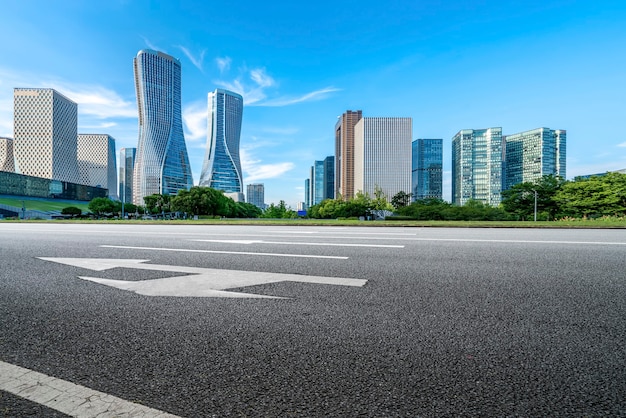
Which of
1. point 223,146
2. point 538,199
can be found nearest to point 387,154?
point 223,146

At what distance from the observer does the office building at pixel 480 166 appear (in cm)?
15775

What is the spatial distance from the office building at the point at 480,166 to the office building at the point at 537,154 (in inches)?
298

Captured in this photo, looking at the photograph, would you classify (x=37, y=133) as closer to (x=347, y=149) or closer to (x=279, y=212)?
(x=279, y=212)

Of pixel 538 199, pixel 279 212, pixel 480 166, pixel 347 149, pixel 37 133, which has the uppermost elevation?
pixel 347 149

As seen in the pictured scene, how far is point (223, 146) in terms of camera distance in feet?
552

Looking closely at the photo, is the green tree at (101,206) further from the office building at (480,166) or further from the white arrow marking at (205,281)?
the office building at (480,166)

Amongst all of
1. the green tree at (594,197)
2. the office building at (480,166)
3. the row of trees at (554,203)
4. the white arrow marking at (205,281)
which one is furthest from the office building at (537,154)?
the white arrow marking at (205,281)

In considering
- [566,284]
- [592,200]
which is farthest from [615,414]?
[592,200]

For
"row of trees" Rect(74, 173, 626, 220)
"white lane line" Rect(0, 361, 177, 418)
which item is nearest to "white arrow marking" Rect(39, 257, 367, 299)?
"white lane line" Rect(0, 361, 177, 418)

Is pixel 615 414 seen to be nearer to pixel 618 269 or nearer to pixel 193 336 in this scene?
pixel 193 336

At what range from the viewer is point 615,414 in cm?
148

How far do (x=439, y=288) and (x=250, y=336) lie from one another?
252cm

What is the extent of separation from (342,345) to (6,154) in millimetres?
234521

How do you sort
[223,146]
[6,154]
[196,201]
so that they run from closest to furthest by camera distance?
1. [196,201]
2. [6,154]
3. [223,146]
